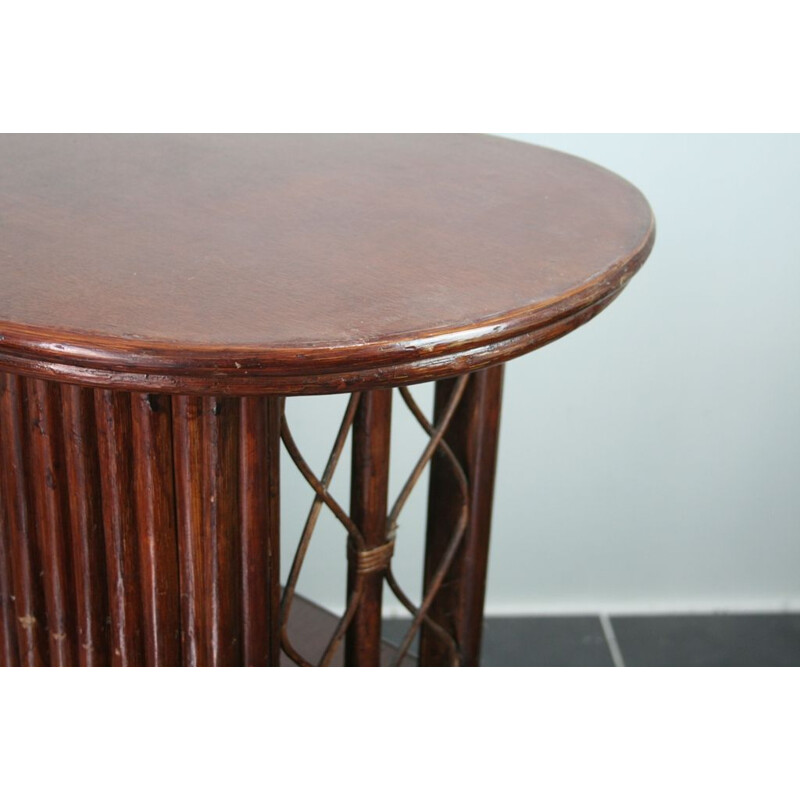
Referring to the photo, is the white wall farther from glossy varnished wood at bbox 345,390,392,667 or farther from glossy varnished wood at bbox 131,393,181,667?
glossy varnished wood at bbox 131,393,181,667

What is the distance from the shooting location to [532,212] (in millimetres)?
1013

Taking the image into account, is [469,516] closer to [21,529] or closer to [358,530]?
[358,530]

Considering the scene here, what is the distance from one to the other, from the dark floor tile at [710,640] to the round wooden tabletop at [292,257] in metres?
1.11

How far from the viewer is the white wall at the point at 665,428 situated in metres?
1.70

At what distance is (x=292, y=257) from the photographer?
870 mm

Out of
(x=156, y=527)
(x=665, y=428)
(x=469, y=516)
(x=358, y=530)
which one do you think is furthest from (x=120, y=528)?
(x=665, y=428)

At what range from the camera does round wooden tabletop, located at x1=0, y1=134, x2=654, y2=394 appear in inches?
28.5

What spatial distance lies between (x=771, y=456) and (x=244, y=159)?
4.00 ft

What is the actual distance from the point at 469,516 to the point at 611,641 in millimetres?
942

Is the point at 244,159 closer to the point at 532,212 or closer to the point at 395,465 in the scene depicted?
the point at 532,212

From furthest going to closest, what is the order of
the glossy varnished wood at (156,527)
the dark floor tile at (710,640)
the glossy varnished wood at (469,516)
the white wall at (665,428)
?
the dark floor tile at (710,640) < the white wall at (665,428) < the glossy varnished wood at (469,516) < the glossy varnished wood at (156,527)

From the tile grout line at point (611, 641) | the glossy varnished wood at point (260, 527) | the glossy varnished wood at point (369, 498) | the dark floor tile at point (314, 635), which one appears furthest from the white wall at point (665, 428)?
the glossy varnished wood at point (260, 527)

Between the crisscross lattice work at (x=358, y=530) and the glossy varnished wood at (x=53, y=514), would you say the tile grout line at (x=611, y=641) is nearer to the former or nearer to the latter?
the crisscross lattice work at (x=358, y=530)

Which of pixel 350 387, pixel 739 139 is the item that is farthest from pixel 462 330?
pixel 739 139
